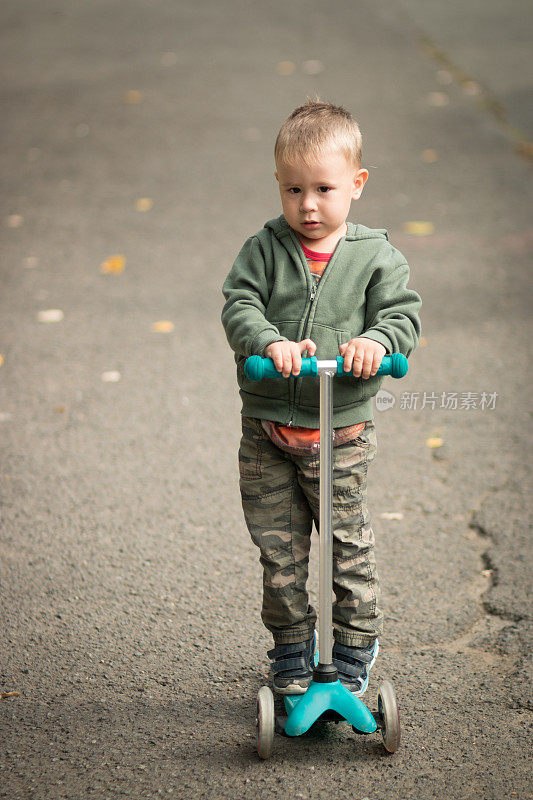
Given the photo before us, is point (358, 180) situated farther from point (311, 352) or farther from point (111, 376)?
point (111, 376)

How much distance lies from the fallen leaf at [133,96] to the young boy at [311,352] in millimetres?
7628

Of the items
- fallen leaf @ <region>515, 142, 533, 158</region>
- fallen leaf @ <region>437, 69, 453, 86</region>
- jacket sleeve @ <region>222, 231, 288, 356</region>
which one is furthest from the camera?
fallen leaf @ <region>437, 69, 453, 86</region>

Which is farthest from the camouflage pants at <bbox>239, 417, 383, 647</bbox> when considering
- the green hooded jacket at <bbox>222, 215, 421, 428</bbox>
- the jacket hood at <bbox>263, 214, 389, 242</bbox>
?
the jacket hood at <bbox>263, 214, 389, 242</bbox>

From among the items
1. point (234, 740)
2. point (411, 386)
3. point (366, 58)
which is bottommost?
point (234, 740)

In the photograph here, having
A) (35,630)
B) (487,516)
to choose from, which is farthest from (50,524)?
(487,516)

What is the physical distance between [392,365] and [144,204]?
17.9ft

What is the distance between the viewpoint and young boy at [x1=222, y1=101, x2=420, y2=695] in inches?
97.8

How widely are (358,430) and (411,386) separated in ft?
7.49

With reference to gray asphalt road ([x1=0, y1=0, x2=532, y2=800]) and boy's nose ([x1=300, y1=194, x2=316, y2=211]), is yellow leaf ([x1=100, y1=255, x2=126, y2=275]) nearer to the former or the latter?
gray asphalt road ([x1=0, y1=0, x2=532, y2=800])

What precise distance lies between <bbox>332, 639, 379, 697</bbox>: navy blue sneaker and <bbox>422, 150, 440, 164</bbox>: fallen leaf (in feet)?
19.9

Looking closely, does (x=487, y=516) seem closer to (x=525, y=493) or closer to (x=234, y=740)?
(x=525, y=493)

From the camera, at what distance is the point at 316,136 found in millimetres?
2461

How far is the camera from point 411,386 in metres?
4.94

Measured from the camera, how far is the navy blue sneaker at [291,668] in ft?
9.12
